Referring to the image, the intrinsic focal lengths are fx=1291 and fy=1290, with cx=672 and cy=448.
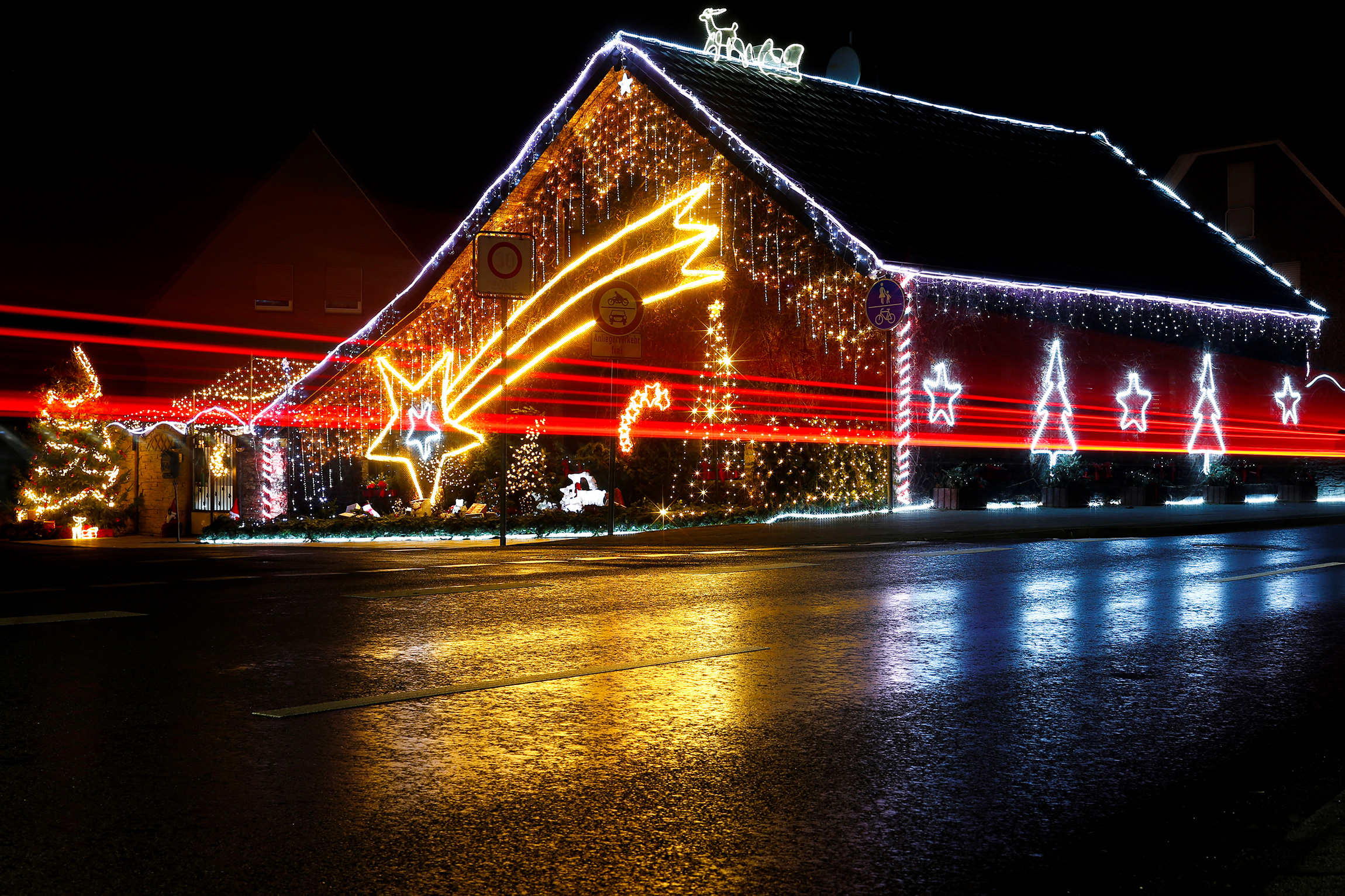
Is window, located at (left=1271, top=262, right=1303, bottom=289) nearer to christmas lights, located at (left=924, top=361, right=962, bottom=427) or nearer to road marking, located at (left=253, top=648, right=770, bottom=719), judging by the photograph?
christmas lights, located at (left=924, top=361, right=962, bottom=427)

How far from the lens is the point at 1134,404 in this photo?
29453 mm

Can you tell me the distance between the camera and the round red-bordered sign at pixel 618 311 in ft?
61.9

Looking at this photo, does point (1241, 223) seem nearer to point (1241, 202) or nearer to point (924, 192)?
point (1241, 202)

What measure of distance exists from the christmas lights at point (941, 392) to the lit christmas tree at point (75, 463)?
18.3 metres

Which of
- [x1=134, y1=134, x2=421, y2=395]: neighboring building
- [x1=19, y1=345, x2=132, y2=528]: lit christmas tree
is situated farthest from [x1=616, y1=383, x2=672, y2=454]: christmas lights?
[x1=134, y1=134, x2=421, y2=395]: neighboring building

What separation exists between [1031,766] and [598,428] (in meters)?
22.2

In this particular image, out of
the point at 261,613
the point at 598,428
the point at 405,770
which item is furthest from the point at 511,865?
the point at 598,428

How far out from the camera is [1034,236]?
91.0 feet

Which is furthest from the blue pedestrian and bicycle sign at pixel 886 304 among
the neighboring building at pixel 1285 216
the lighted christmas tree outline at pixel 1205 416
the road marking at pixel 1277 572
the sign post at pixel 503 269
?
the neighboring building at pixel 1285 216

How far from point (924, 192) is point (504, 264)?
12.2 metres

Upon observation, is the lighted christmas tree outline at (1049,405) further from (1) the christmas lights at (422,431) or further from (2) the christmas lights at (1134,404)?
(1) the christmas lights at (422,431)

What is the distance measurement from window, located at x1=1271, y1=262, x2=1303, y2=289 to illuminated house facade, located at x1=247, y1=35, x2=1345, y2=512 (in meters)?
5.30

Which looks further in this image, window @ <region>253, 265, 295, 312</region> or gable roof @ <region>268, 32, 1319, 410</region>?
window @ <region>253, 265, 295, 312</region>

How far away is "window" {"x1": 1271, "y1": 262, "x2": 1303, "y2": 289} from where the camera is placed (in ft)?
124
